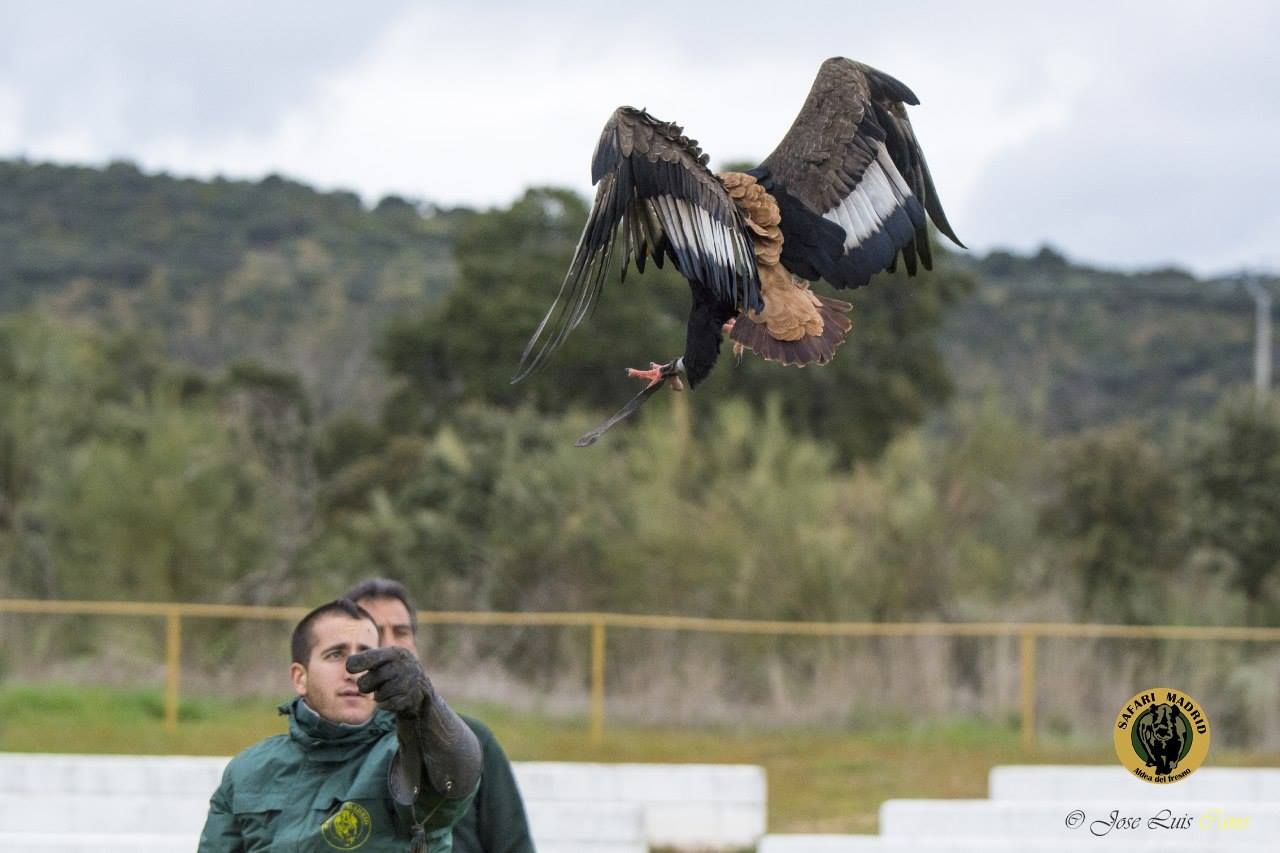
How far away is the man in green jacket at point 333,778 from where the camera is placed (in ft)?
10.8

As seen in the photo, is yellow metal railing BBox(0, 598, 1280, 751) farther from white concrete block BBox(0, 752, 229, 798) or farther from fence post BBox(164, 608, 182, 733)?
white concrete block BBox(0, 752, 229, 798)

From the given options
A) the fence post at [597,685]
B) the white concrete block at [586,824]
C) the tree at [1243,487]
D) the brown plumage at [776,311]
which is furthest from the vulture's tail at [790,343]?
the tree at [1243,487]

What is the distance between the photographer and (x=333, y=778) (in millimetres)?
3518

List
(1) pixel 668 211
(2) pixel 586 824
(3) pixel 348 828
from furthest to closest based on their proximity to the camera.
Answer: (2) pixel 586 824, (3) pixel 348 828, (1) pixel 668 211

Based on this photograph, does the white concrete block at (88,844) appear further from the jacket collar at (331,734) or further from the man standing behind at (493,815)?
the jacket collar at (331,734)

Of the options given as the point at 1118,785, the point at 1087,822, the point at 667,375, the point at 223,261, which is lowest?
the point at 1118,785

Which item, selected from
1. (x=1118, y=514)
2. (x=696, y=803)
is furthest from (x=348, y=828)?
(x=1118, y=514)

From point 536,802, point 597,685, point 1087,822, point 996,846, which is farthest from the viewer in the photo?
point 597,685

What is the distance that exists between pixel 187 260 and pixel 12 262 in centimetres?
434

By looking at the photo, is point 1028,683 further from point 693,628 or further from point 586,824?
point 586,824

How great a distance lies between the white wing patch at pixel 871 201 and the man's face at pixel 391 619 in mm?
1877

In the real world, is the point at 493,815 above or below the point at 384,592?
below

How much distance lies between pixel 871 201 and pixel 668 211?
442mm

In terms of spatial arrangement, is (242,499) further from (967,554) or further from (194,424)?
(967,554)
